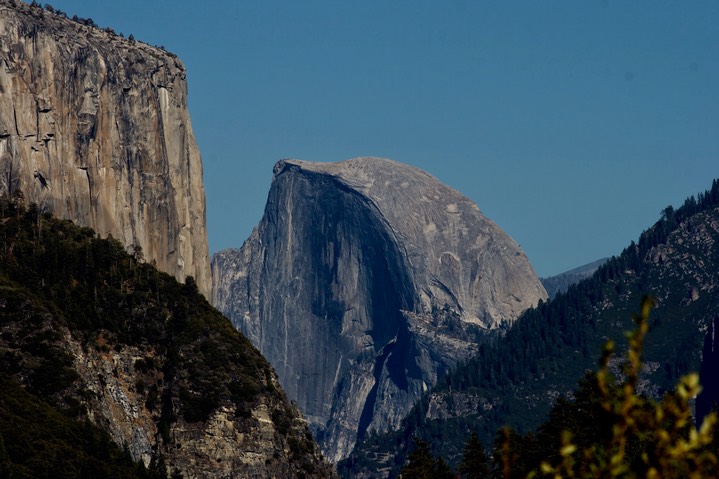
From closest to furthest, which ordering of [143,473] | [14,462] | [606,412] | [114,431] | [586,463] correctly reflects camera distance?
1. [606,412]
2. [586,463]
3. [14,462]
4. [143,473]
5. [114,431]

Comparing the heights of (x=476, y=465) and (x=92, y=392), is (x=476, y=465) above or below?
→ below

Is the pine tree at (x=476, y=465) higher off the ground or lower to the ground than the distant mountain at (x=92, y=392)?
lower

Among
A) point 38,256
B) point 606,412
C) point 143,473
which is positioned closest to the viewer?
point 606,412

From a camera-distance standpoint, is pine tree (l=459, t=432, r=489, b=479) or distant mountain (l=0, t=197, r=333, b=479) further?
distant mountain (l=0, t=197, r=333, b=479)

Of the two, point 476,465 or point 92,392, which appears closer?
point 476,465

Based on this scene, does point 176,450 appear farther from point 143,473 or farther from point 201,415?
point 143,473

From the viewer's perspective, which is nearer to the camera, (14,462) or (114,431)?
(14,462)

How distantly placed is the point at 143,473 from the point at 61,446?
14.5 m

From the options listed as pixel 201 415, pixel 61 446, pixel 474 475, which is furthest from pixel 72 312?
pixel 474 475

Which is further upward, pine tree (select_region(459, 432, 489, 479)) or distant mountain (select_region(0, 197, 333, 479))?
distant mountain (select_region(0, 197, 333, 479))

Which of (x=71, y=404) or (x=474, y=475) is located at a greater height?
(x=71, y=404)

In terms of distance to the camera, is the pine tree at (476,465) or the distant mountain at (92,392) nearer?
the pine tree at (476,465)

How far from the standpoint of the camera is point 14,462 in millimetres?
148000

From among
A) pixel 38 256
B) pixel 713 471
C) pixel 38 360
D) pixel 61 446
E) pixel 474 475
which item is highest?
pixel 38 256
